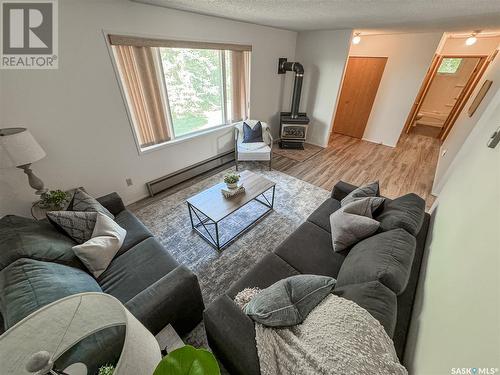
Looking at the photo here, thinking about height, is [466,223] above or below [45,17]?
below

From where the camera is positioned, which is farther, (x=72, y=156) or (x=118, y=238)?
(x=72, y=156)

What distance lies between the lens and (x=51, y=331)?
0.43 metres

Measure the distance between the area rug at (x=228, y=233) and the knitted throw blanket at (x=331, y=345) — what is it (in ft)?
2.66

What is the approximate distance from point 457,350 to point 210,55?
12.4 feet

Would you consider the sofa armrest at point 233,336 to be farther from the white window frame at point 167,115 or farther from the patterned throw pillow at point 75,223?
the white window frame at point 167,115

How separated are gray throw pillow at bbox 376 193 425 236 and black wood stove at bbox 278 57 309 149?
9.67 ft

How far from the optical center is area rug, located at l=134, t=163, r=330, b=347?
6.39ft

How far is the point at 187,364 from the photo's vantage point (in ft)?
1.38

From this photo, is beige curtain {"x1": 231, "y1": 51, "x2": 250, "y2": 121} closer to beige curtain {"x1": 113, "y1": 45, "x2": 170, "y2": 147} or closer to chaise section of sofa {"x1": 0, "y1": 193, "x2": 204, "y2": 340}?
beige curtain {"x1": 113, "y1": 45, "x2": 170, "y2": 147}

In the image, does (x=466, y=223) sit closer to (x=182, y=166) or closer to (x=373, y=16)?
(x=373, y=16)

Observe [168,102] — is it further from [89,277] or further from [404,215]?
[404,215]

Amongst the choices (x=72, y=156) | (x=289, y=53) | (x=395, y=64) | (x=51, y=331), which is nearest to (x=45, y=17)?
(x=72, y=156)

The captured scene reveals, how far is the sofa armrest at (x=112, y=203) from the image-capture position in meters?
2.02

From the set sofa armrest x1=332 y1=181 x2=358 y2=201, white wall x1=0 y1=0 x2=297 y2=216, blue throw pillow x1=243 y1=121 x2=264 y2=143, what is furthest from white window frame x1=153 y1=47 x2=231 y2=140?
sofa armrest x1=332 y1=181 x2=358 y2=201
